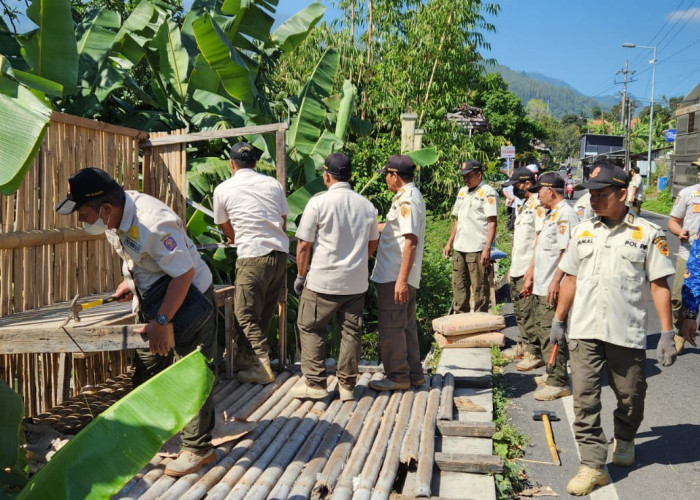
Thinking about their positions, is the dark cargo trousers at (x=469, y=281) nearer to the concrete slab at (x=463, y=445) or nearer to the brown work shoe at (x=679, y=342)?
the brown work shoe at (x=679, y=342)

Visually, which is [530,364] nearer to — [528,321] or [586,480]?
[528,321]

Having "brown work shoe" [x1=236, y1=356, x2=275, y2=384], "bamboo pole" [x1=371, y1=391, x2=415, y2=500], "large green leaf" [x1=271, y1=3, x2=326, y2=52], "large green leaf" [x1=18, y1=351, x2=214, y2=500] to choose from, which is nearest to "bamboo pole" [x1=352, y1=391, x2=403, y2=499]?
"bamboo pole" [x1=371, y1=391, x2=415, y2=500]

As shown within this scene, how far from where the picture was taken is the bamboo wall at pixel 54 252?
4.71 metres

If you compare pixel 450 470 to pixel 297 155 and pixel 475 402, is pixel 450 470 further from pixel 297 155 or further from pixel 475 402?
pixel 297 155

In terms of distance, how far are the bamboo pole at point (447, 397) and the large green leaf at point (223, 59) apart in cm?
396

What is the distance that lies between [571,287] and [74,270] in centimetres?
373

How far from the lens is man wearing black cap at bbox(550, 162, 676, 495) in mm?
4320

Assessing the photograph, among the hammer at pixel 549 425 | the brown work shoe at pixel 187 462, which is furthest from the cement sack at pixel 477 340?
the brown work shoe at pixel 187 462

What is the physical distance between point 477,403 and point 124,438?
3680 millimetres

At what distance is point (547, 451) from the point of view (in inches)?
198

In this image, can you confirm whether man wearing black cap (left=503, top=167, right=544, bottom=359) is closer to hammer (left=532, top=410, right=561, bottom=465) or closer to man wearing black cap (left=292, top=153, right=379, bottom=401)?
hammer (left=532, top=410, right=561, bottom=465)

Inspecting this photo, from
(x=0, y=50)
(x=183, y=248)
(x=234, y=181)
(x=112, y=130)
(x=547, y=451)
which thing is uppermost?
(x=0, y=50)

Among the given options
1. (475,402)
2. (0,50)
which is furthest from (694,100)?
(0,50)

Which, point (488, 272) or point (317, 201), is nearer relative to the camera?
point (317, 201)
